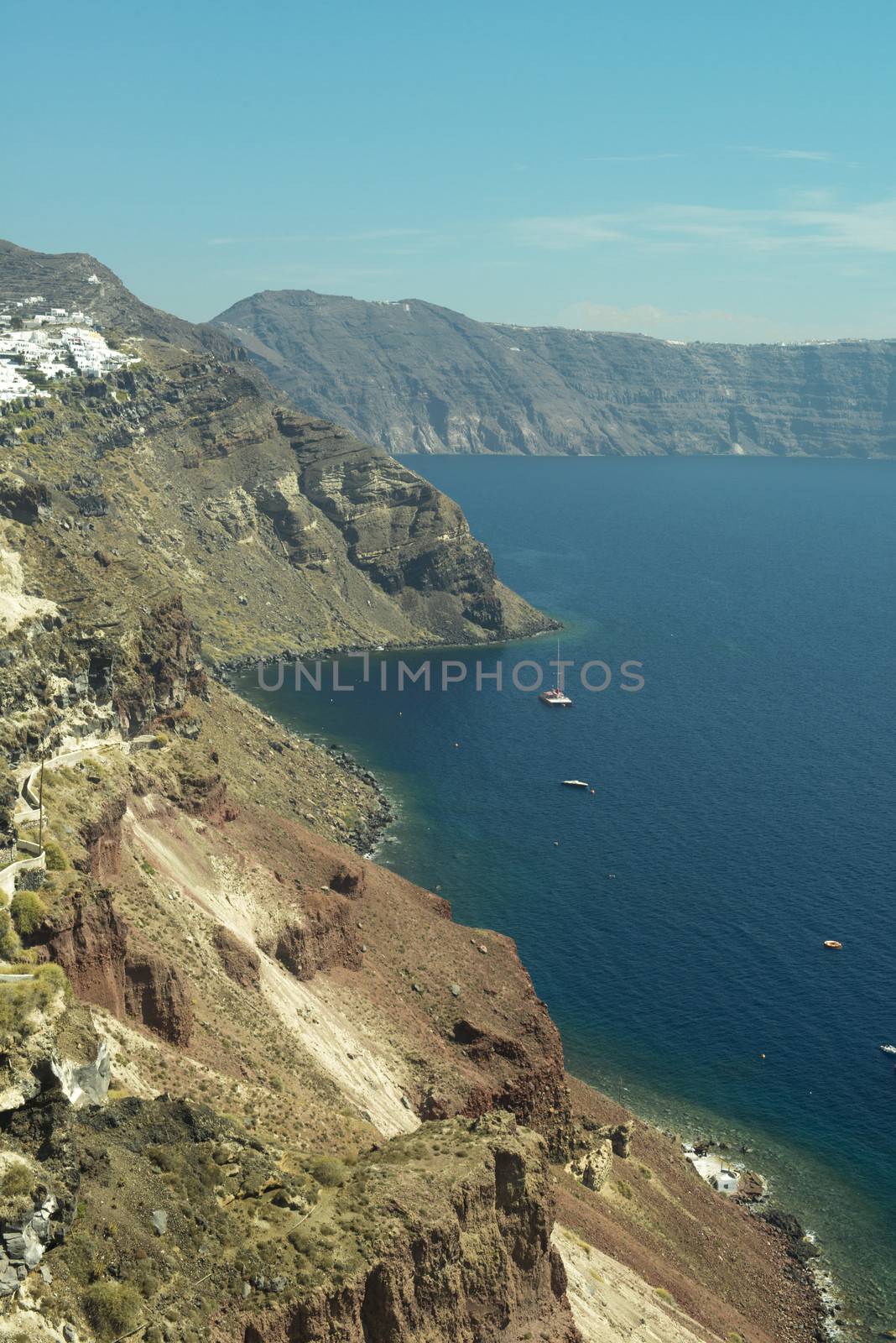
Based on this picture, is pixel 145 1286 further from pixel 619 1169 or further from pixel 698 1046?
pixel 698 1046

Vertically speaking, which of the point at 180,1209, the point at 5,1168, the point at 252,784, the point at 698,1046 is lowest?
the point at 698,1046

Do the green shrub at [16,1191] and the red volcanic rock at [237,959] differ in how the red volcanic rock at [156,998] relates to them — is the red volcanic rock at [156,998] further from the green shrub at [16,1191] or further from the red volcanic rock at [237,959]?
the green shrub at [16,1191]

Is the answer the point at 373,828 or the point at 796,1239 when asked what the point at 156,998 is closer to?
the point at 796,1239

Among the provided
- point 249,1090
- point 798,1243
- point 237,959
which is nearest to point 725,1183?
point 798,1243

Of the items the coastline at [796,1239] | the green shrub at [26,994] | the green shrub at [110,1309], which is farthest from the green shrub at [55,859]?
the coastline at [796,1239]

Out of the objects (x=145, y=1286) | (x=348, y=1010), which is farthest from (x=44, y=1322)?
(x=348, y=1010)

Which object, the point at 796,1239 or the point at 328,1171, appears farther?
the point at 796,1239
